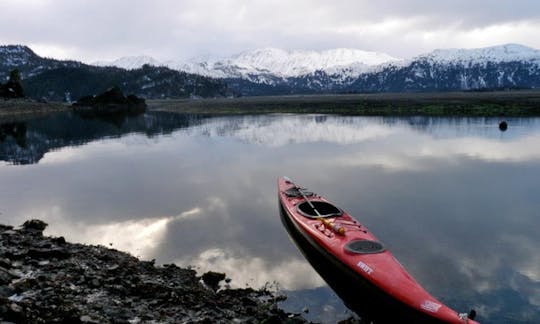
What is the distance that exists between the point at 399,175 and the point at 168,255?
20939 millimetres

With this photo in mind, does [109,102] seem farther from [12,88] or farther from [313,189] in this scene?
[313,189]

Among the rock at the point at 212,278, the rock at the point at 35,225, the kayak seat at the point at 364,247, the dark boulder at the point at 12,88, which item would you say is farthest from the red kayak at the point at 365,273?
the dark boulder at the point at 12,88

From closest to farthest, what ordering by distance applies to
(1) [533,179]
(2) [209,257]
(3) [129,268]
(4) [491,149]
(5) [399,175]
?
(3) [129,268] < (2) [209,257] < (1) [533,179] < (5) [399,175] < (4) [491,149]

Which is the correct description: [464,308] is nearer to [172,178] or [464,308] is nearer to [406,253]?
[406,253]

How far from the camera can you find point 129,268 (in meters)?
15.0

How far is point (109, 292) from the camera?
40.6 feet

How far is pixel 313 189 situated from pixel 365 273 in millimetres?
15002

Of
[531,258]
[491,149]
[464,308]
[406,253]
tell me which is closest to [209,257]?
[406,253]

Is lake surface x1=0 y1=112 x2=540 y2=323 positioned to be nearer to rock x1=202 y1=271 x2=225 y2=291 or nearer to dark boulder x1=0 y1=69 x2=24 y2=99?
rock x1=202 y1=271 x2=225 y2=291

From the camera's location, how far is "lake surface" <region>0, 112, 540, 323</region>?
15406 millimetres

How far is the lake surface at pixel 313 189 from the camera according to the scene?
1541 cm

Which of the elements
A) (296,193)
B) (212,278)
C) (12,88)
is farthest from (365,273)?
(12,88)

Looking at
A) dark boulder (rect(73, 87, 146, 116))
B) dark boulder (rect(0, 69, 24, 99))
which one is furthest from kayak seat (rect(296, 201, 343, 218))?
dark boulder (rect(73, 87, 146, 116))

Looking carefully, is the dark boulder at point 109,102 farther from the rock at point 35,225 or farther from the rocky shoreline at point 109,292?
the rocky shoreline at point 109,292
